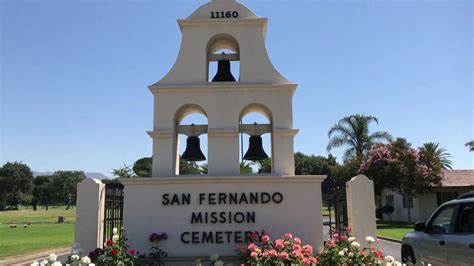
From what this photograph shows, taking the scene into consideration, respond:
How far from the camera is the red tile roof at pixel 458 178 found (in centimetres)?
3372

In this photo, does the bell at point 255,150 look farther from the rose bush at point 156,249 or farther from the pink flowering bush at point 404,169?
the pink flowering bush at point 404,169

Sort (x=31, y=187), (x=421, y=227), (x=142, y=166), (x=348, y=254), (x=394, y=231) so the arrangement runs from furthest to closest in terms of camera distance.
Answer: (x=31, y=187) < (x=142, y=166) < (x=394, y=231) < (x=421, y=227) < (x=348, y=254)

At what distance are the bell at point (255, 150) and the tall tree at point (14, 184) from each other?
98.8 metres

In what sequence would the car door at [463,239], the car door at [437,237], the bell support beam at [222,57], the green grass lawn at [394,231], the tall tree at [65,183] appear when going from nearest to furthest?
the car door at [463,239] → the car door at [437,237] → the bell support beam at [222,57] → the green grass lawn at [394,231] → the tall tree at [65,183]

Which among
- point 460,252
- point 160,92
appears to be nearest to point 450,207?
point 460,252

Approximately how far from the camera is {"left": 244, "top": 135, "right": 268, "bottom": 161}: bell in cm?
946

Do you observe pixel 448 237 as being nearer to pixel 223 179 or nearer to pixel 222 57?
pixel 223 179

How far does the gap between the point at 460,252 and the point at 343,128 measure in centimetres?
3316

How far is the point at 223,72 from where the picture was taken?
10.0 m

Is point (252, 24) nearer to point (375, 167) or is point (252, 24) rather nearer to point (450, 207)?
point (450, 207)

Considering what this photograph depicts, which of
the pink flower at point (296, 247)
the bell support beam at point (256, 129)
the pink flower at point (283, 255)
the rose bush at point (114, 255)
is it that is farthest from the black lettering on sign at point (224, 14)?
the pink flower at point (283, 255)

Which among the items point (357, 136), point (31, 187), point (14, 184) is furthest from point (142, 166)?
point (31, 187)

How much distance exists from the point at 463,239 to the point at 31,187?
106m

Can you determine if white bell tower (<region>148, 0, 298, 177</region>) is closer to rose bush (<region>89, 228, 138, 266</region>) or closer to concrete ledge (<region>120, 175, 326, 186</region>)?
concrete ledge (<region>120, 175, 326, 186</region>)
